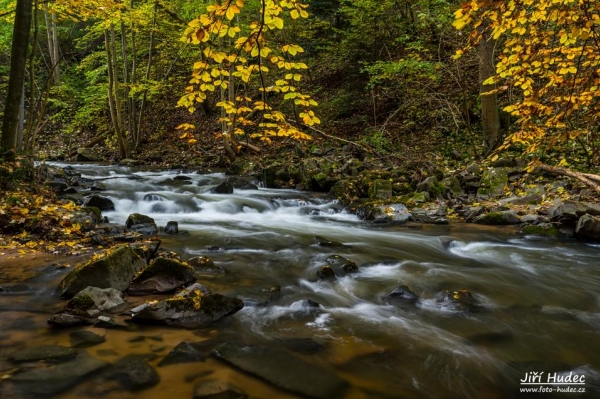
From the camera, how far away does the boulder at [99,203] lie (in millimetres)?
8970

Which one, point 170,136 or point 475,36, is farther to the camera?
point 170,136

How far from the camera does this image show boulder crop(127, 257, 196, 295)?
4414 millimetres

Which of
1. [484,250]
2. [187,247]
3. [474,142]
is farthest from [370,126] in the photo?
[187,247]

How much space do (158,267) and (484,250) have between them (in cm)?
535

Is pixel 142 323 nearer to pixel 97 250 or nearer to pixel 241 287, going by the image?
pixel 241 287

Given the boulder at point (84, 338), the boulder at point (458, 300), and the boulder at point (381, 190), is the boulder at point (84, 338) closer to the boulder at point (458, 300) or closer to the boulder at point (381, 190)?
the boulder at point (458, 300)

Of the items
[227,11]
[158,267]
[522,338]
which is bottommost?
[522,338]

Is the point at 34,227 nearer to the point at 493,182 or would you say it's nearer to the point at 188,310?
the point at 188,310

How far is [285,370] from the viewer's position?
10.2 feet

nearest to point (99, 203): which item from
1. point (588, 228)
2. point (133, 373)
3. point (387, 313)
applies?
point (133, 373)

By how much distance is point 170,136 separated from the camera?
2114cm

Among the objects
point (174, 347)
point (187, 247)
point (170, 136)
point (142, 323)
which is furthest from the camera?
point (170, 136)

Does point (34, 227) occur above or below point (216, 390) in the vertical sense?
above

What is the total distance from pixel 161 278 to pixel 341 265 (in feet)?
8.30
